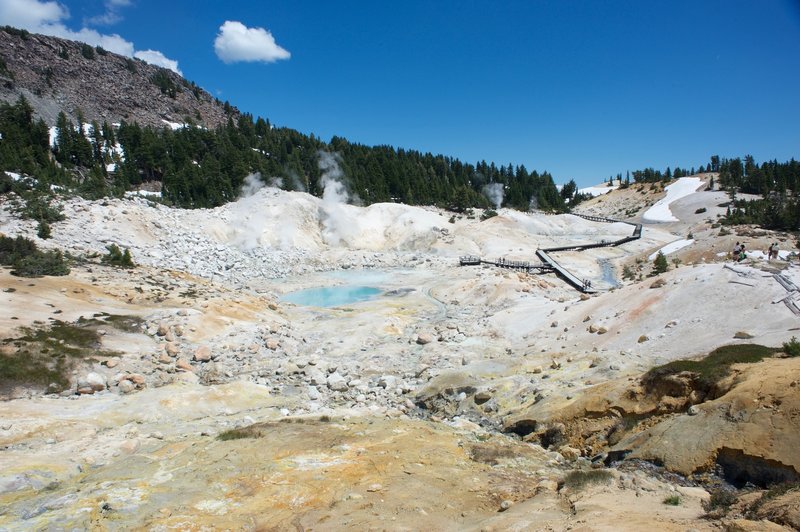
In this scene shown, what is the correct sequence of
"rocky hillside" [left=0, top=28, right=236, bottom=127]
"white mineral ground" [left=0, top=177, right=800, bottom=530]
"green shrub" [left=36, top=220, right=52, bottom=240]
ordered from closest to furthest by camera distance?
"white mineral ground" [left=0, top=177, right=800, bottom=530], "green shrub" [left=36, top=220, right=52, bottom=240], "rocky hillside" [left=0, top=28, right=236, bottom=127]

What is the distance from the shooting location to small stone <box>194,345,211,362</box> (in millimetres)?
21938

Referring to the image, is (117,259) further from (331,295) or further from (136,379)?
(136,379)

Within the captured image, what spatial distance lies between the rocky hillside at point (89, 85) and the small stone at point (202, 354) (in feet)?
312

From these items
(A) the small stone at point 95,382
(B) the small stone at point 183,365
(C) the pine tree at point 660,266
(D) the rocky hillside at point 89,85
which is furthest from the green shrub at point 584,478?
(D) the rocky hillside at point 89,85

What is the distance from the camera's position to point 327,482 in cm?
1070

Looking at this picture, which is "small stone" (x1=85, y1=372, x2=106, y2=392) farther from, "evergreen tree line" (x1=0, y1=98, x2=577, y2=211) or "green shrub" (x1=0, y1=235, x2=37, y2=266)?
"evergreen tree line" (x1=0, y1=98, x2=577, y2=211)

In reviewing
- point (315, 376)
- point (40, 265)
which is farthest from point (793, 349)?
point (40, 265)

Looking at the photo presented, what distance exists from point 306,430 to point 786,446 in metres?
12.4

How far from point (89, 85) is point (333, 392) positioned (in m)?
126

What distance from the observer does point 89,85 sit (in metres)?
108

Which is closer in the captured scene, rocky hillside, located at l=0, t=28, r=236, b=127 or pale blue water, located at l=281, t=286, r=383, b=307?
pale blue water, located at l=281, t=286, r=383, b=307

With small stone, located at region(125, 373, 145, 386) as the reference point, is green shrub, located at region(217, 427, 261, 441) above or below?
below

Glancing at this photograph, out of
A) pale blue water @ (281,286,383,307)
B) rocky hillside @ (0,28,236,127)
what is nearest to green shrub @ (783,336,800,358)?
pale blue water @ (281,286,383,307)

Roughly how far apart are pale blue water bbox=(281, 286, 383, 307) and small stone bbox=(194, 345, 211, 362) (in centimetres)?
1475
